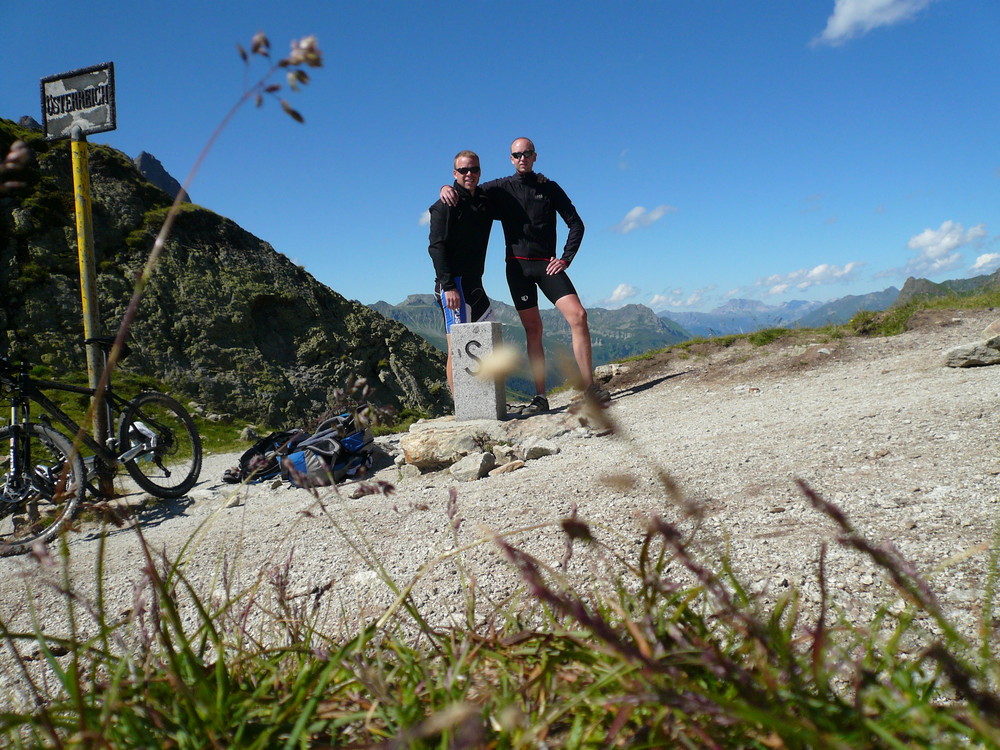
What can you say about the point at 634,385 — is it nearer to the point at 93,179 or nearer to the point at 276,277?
the point at 276,277

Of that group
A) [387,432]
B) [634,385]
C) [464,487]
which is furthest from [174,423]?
[634,385]

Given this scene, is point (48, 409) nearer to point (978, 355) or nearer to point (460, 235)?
point (460, 235)

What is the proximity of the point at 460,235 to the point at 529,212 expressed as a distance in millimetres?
951

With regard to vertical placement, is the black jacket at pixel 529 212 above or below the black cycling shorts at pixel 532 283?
above

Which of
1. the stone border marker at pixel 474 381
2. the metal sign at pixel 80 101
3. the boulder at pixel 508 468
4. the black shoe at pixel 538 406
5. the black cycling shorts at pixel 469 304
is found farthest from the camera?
the black cycling shorts at pixel 469 304

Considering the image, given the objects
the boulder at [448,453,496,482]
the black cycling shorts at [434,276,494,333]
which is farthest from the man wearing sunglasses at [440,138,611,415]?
the boulder at [448,453,496,482]

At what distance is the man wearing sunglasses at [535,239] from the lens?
7824mm

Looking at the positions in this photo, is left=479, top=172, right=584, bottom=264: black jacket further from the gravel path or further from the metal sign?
the metal sign

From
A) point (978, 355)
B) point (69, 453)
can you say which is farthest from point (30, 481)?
point (978, 355)

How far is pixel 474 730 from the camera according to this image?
542 millimetres

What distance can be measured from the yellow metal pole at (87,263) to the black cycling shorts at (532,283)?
15.3ft

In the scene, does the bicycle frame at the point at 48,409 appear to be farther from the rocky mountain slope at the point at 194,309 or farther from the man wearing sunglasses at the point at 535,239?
the rocky mountain slope at the point at 194,309

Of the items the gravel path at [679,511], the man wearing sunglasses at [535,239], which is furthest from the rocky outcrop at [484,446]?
the man wearing sunglasses at [535,239]

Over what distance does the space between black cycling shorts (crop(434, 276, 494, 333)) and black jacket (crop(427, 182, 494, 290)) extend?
12cm
